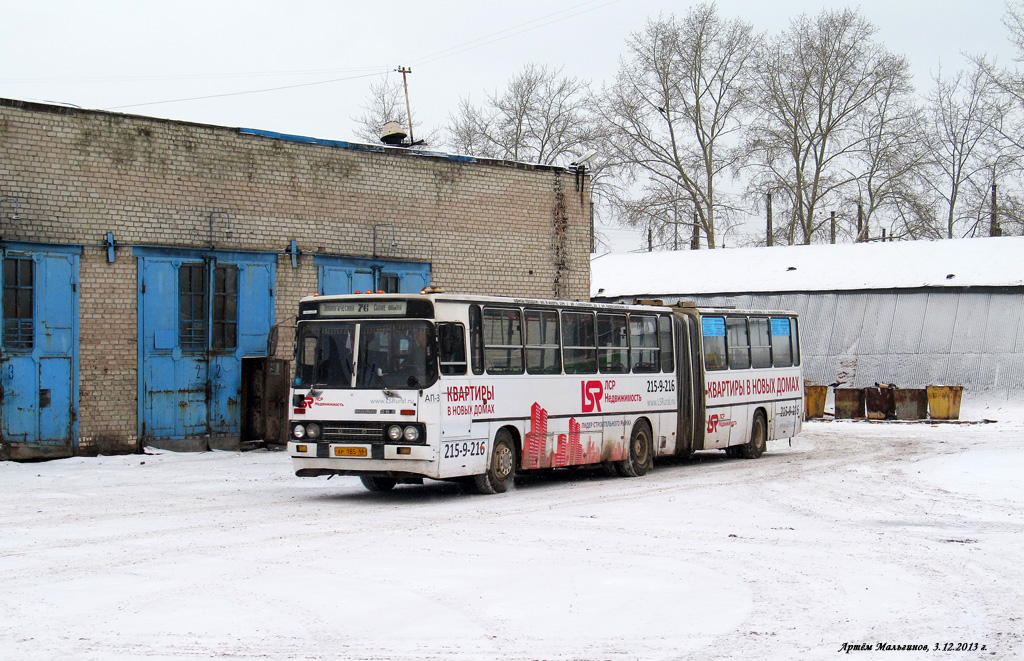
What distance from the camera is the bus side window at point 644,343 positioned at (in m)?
18.5

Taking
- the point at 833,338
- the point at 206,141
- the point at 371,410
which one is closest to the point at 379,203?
the point at 206,141

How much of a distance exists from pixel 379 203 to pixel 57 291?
22.2 feet

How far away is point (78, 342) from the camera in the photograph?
62.6 ft

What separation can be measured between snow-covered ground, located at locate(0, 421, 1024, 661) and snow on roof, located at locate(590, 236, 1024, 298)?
2367 cm

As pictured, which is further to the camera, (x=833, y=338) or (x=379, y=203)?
(x=833, y=338)

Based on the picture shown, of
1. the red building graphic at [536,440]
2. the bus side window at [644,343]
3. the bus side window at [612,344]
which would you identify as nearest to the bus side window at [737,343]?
the bus side window at [644,343]

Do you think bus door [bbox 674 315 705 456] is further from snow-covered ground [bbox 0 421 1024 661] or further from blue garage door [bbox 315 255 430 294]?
blue garage door [bbox 315 255 430 294]

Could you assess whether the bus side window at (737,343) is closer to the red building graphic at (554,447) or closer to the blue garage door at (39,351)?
the red building graphic at (554,447)

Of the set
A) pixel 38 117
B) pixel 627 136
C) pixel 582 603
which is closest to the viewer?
pixel 582 603

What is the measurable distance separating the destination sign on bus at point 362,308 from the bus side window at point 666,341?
6406 mm

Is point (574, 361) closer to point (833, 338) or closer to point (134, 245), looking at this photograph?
point (134, 245)

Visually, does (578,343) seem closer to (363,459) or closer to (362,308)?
(362,308)

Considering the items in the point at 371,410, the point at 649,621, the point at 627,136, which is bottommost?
the point at 649,621

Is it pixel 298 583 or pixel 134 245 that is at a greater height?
pixel 134 245
